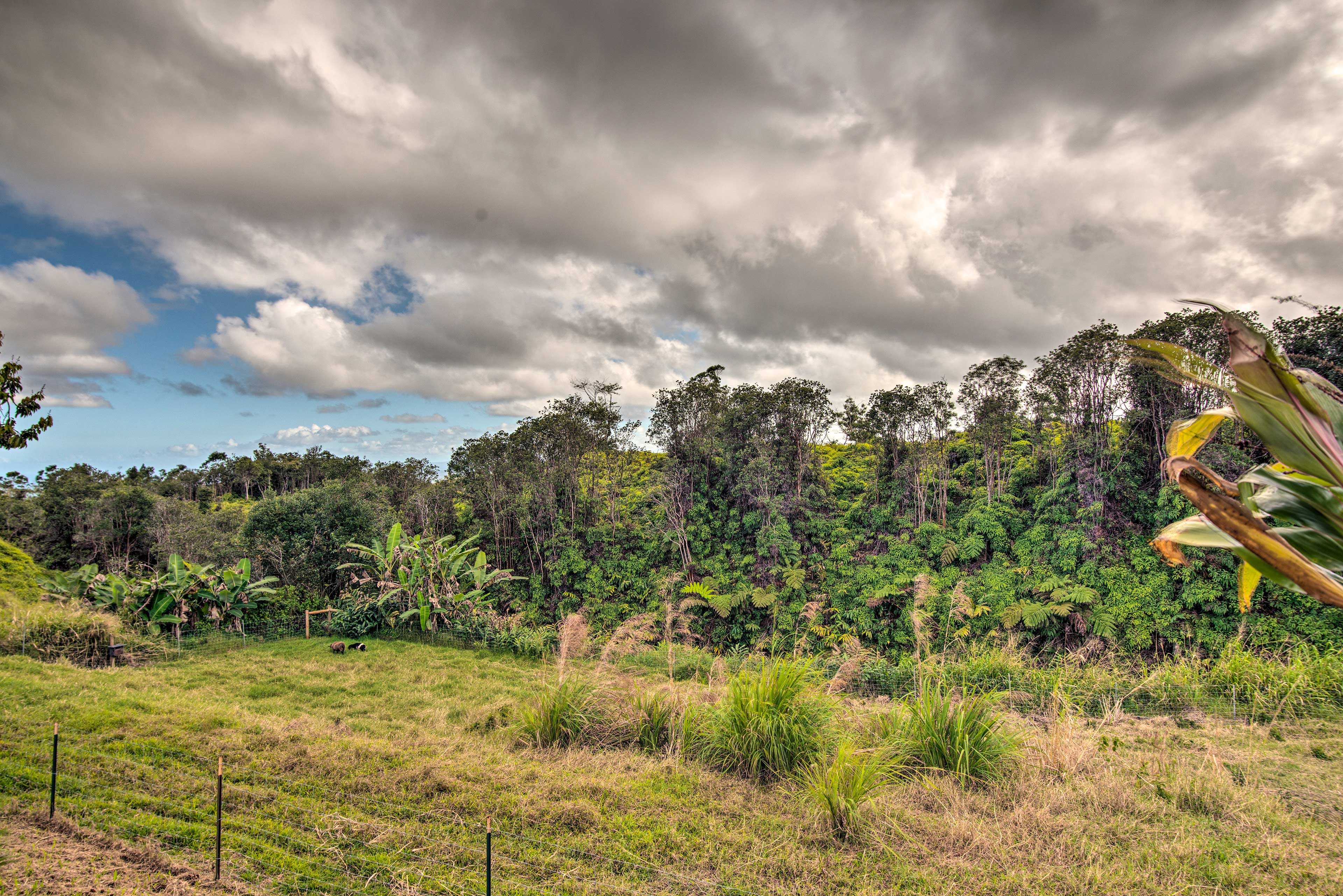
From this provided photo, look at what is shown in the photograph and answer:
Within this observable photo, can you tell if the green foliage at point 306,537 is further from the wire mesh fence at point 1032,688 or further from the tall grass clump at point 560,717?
the tall grass clump at point 560,717

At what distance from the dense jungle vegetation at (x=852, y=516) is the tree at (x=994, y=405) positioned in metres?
0.05

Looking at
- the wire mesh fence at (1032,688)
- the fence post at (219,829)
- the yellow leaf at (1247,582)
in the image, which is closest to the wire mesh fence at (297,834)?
the fence post at (219,829)

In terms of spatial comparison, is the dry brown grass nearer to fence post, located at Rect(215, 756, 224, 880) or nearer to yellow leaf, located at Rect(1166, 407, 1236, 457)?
fence post, located at Rect(215, 756, 224, 880)

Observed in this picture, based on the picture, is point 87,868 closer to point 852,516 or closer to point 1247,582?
point 1247,582

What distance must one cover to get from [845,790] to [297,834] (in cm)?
390

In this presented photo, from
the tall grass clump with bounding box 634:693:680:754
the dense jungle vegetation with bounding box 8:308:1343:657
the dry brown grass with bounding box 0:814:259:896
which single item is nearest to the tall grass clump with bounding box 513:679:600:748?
the tall grass clump with bounding box 634:693:680:754

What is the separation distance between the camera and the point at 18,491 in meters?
30.1

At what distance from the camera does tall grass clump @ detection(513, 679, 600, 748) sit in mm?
5848

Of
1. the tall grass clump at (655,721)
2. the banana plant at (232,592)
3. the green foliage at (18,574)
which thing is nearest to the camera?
the tall grass clump at (655,721)

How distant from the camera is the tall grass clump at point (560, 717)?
5.85 m

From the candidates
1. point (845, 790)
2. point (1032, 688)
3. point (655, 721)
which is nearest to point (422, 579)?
point (655, 721)

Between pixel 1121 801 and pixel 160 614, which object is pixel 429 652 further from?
pixel 1121 801

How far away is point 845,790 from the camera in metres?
4.18

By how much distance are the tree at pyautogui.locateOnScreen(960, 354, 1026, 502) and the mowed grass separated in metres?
10.5
